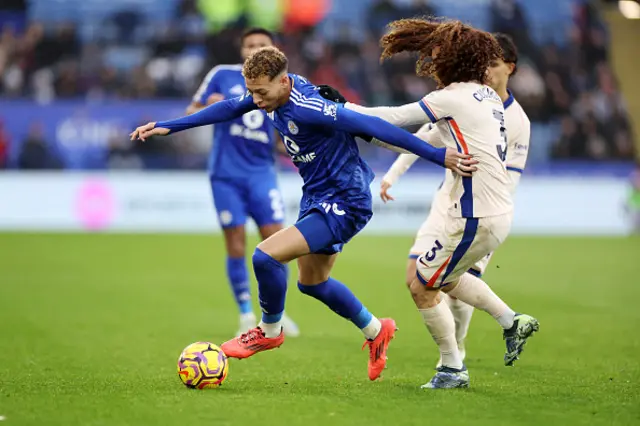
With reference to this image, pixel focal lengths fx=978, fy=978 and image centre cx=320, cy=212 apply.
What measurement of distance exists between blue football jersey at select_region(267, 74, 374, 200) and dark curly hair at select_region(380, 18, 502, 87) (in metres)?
0.65

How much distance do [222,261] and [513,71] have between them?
9.03 metres

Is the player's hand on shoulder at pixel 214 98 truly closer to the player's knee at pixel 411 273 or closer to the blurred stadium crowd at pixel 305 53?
the player's knee at pixel 411 273

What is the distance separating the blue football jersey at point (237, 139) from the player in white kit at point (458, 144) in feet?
10.8

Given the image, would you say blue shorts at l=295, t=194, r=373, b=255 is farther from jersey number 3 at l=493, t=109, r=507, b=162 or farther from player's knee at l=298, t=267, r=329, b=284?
jersey number 3 at l=493, t=109, r=507, b=162

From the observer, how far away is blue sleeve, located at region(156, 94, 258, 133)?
6.50m

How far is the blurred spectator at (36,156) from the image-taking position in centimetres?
Answer: 2052

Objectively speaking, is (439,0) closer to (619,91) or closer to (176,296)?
(619,91)

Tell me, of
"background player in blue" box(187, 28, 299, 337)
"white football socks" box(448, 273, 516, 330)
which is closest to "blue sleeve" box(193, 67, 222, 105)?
"background player in blue" box(187, 28, 299, 337)

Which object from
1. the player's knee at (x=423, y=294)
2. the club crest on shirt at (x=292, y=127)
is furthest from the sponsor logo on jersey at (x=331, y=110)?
the player's knee at (x=423, y=294)

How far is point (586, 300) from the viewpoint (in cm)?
1169

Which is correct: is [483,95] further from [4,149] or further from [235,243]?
[4,149]

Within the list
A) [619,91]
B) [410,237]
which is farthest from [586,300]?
[619,91]

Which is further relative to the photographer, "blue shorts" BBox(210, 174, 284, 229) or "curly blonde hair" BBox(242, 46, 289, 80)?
"blue shorts" BBox(210, 174, 284, 229)

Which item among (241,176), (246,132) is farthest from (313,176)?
(246,132)
